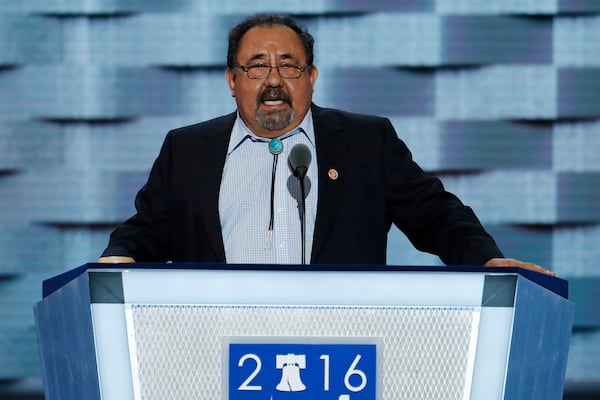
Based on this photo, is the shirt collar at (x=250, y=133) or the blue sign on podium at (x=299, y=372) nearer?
the blue sign on podium at (x=299, y=372)

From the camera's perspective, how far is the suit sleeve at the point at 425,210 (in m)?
2.12

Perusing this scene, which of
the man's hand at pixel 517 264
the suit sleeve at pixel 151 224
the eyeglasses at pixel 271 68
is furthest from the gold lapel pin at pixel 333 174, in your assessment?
the man's hand at pixel 517 264

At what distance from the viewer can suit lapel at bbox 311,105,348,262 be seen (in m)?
2.25

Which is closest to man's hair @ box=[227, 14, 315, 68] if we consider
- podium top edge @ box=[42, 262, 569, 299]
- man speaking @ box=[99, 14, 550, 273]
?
man speaking @ box=[99, 14, 550, 273]

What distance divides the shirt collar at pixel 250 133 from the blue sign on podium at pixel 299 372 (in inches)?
44.5

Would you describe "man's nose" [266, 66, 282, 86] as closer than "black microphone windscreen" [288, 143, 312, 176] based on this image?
No

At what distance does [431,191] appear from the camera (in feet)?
7.72

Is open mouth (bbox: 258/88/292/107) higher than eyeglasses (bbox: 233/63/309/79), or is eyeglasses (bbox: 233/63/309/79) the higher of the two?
eyeglasses (bbox: 233/63/309/79)

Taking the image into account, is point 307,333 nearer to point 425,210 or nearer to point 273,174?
point 273,174

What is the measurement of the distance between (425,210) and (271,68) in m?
0.47

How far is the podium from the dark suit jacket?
782 millimetres

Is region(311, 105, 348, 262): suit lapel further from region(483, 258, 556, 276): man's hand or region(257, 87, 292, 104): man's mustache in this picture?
region(483, 258, 556, 276): man's hand

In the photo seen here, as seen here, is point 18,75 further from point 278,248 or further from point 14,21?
point 278,248

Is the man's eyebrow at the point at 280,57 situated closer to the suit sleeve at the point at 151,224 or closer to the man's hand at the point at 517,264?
the suit sleeve at the point at 151,224
